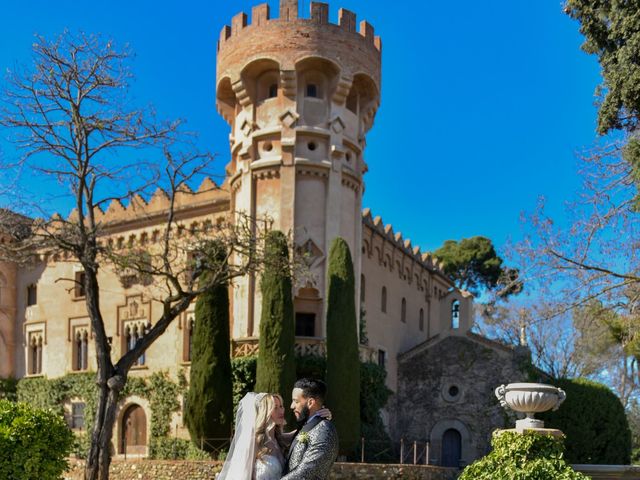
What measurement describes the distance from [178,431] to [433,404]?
10096 millimetres

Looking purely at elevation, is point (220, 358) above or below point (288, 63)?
below

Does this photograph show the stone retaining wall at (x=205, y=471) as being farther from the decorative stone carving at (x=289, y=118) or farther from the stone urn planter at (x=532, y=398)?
the decorative stone carving at (x=289, y=118)

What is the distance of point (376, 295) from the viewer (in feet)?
107

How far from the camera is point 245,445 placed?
635cm

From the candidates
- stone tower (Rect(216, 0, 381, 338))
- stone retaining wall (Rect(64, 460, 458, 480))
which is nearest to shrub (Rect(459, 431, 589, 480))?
stone retaining wall (Rect(64, 460, 458, 480))

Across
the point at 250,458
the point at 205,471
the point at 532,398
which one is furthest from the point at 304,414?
the point at 205,471

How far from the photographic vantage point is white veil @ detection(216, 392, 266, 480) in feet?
20.7

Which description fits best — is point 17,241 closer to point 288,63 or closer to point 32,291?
point 288,63

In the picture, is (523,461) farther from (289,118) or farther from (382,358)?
(382,358)

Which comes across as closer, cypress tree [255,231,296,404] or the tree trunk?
the tree trunk

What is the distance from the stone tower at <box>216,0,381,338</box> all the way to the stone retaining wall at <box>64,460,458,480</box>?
5.25 metres

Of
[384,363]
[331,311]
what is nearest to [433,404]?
[384,363]

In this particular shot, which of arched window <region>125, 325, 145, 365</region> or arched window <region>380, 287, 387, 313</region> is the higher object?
arched window <region>380, 287, 387, 313</region>

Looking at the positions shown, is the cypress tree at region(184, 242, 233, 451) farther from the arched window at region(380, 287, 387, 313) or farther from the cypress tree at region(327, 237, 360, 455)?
Result: the arched window at region(380, 287, 387, 313)
